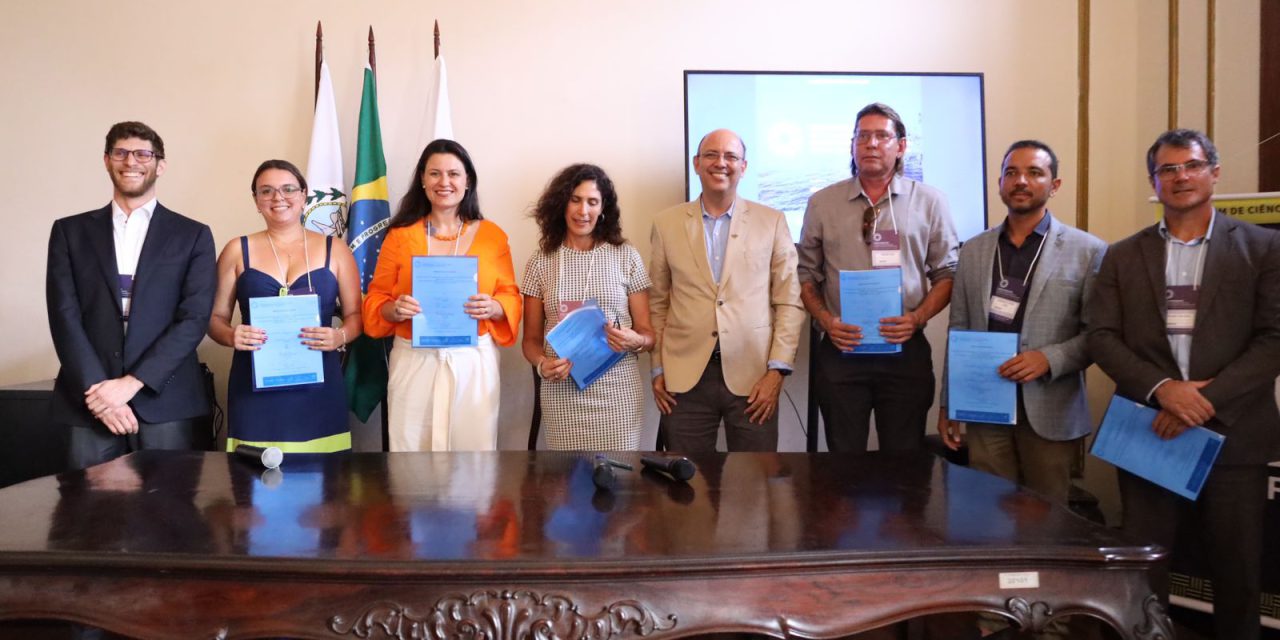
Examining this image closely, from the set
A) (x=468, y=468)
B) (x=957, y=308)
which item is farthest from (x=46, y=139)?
(x=957, y=308)

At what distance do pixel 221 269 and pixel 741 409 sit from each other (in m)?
1.98

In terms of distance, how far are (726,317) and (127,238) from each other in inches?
83.5

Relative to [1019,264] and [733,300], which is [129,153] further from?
[1019,264]

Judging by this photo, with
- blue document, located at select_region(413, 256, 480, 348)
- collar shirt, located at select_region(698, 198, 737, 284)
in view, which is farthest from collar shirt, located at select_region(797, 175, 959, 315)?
blue document, located at select_region(413, 256, 480, 348)

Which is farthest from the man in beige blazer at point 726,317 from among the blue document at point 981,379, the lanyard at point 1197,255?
the lanyard at point 1197,255

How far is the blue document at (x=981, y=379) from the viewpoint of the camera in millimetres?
2682

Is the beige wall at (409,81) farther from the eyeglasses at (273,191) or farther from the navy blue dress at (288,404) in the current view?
the navy blue dress at (288,404)

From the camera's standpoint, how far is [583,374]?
2.99m

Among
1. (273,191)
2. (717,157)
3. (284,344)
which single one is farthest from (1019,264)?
(273,191)

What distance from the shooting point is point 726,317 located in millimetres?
3064

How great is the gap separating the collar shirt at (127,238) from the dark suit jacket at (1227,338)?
319 centimetres

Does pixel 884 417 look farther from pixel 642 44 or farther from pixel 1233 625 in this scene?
pixel 642 44

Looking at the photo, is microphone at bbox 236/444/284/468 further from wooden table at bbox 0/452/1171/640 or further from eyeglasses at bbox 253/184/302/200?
eyeglasses at bbox 253/184/302/200

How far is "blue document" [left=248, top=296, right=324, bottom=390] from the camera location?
9.14 ft
